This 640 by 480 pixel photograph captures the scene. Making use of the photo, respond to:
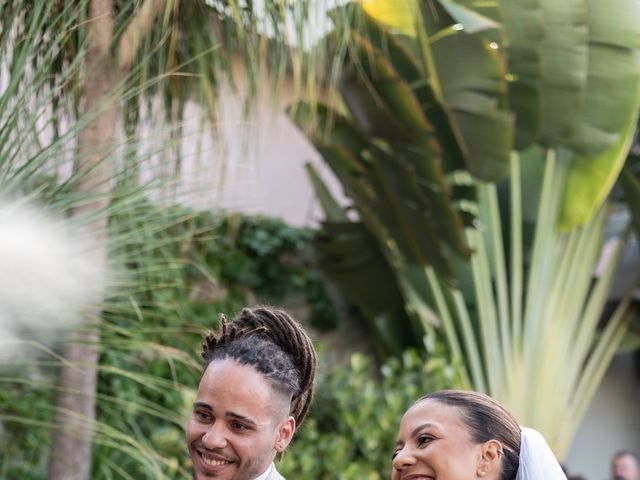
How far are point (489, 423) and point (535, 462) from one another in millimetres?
139

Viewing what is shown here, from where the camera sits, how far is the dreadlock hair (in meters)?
2.62

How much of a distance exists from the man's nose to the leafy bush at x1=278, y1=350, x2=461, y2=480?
12.8 feet

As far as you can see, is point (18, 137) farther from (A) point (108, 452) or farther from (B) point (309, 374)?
(A) point (108, 452)

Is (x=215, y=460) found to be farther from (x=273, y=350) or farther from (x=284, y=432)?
(x=273, y=350)

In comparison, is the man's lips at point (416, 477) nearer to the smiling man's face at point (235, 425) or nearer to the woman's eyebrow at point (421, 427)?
the woman's eyebrow at point (421, 427)

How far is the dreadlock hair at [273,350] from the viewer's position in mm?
2615

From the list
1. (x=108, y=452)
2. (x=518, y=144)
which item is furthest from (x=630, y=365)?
(x=108, y=452)

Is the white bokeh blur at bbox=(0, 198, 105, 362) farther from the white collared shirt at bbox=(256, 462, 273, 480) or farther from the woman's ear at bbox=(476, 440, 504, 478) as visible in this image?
the woman's ear at bbox=(476, 440, 504, 478)

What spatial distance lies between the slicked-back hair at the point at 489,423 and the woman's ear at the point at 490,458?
0.05 ft

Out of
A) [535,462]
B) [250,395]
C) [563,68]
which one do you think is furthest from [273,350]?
[563,68]

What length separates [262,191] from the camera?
29.5ft

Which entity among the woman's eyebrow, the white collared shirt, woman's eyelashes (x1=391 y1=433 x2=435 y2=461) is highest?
the woman's eyebrow

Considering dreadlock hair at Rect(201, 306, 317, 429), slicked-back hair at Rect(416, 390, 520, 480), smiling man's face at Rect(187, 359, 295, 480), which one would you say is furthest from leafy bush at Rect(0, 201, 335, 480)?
slicked-back hair at Rect(416, 390, 520, 480)

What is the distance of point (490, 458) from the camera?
8.39ft
